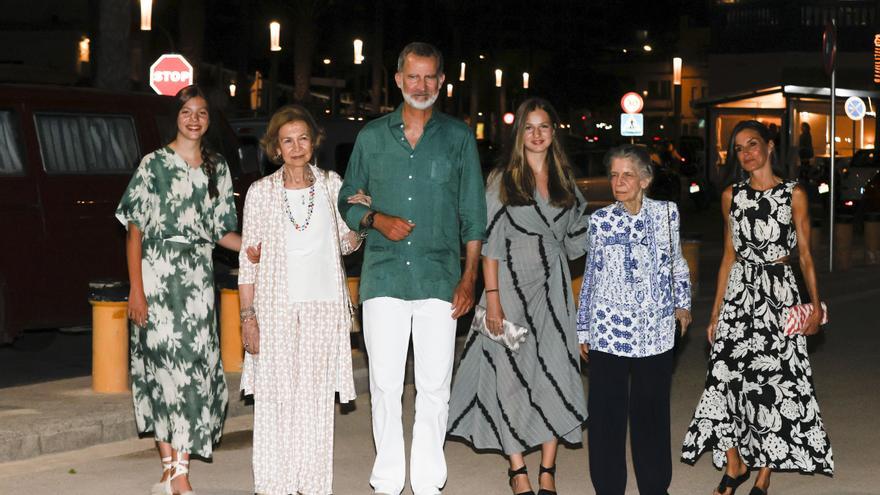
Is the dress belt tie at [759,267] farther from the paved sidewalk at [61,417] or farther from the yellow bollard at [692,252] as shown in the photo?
the yellow bollard at [692,252]

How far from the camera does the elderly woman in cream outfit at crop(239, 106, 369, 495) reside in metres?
6.60

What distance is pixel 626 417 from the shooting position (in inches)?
261

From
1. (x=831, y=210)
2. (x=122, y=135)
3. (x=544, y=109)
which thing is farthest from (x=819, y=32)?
(x=544, y=109)

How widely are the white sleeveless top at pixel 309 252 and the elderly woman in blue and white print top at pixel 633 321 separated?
1.25 meters

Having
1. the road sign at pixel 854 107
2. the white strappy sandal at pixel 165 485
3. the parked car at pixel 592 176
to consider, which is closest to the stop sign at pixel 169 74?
the parked car at pixel 592 176

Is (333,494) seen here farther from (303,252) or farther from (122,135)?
(122,135)

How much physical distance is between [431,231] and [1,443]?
2997mm

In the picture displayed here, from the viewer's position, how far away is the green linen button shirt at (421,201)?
6.62 m

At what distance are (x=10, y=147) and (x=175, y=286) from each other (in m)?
4.21

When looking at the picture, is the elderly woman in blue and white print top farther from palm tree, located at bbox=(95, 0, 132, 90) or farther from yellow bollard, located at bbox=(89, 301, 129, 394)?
palm tree, located at bbox=(95, 0, 132, 90)

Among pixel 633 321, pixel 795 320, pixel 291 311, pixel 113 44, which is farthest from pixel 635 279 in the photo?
pixel 113 44

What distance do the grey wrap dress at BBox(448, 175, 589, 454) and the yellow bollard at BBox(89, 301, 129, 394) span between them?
11.2ft

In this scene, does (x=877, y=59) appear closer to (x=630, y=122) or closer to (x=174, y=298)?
(x=630, y=122)

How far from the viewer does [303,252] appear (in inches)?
260
